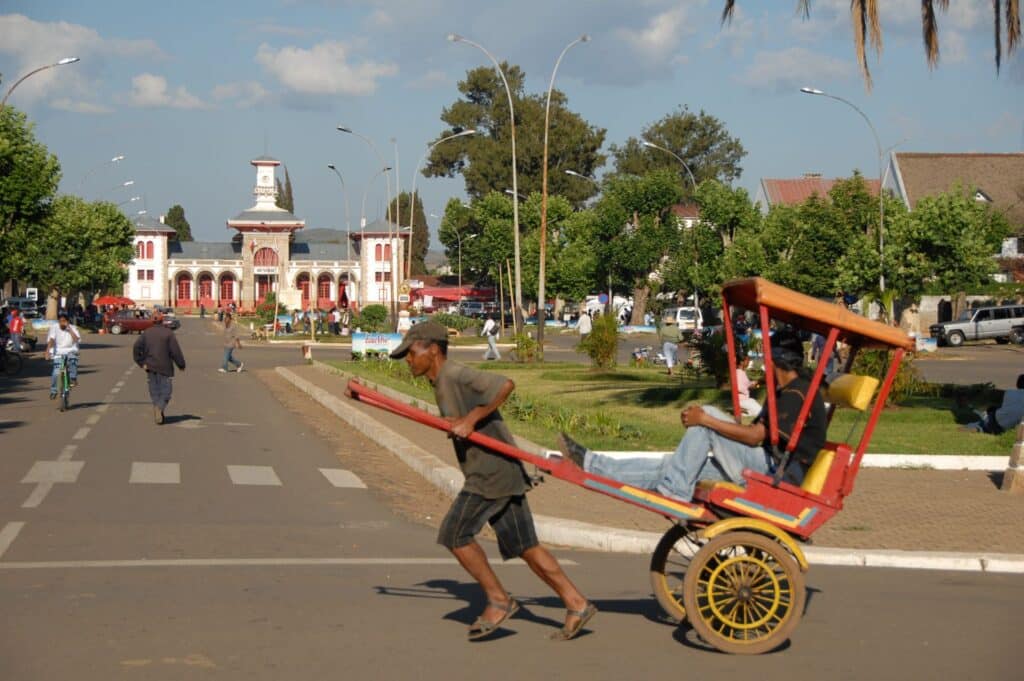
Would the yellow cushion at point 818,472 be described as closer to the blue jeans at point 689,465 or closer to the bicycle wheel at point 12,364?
the blue jeans at point 689,465

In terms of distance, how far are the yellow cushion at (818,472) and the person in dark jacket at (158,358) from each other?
14.4 meters

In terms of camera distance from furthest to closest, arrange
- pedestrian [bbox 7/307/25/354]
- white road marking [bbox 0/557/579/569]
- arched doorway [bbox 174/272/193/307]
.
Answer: arched doorway [bbox 174/272/193/307] < pedestrian [bbox 7/307/25/354] < white road marking [bbox 0/557/579/569]

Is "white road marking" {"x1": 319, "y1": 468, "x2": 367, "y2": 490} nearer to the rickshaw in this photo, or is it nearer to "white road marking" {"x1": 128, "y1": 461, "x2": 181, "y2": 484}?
"white road marking" {"x1": 128, "y1": 461, "x2": 181, "y2": 484}

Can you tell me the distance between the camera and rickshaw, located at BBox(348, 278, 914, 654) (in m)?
6.95

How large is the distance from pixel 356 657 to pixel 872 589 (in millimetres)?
3905

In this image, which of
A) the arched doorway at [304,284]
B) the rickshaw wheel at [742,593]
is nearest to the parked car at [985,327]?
the rickshaw wheel at [742,593]

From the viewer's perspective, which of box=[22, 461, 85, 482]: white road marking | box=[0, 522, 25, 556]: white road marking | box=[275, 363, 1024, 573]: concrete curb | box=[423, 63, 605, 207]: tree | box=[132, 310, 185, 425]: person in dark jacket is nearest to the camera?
box=[275, 363, 1024, 573]: concrete curb

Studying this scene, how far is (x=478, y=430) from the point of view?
22.9ft

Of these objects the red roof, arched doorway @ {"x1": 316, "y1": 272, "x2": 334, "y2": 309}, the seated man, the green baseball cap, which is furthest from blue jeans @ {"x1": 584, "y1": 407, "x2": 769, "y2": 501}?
arched doorway @ {"x1": 316, "y1": 272, "x2": 334, "y2": 309}

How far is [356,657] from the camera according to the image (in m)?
6.75

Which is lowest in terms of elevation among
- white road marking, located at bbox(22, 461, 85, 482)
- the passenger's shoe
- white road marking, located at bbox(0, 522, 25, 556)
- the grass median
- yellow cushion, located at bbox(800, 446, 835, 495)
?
white road marking, located at bbox(22, 461, 85, 482)

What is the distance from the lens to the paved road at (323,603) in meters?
6.68

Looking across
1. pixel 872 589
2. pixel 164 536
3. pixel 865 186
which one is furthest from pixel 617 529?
A: pixel 865 186

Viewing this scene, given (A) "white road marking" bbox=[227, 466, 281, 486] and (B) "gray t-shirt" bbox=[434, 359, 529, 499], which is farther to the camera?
(A) "white road marking" bbox=[227, 466, 281, 486]
